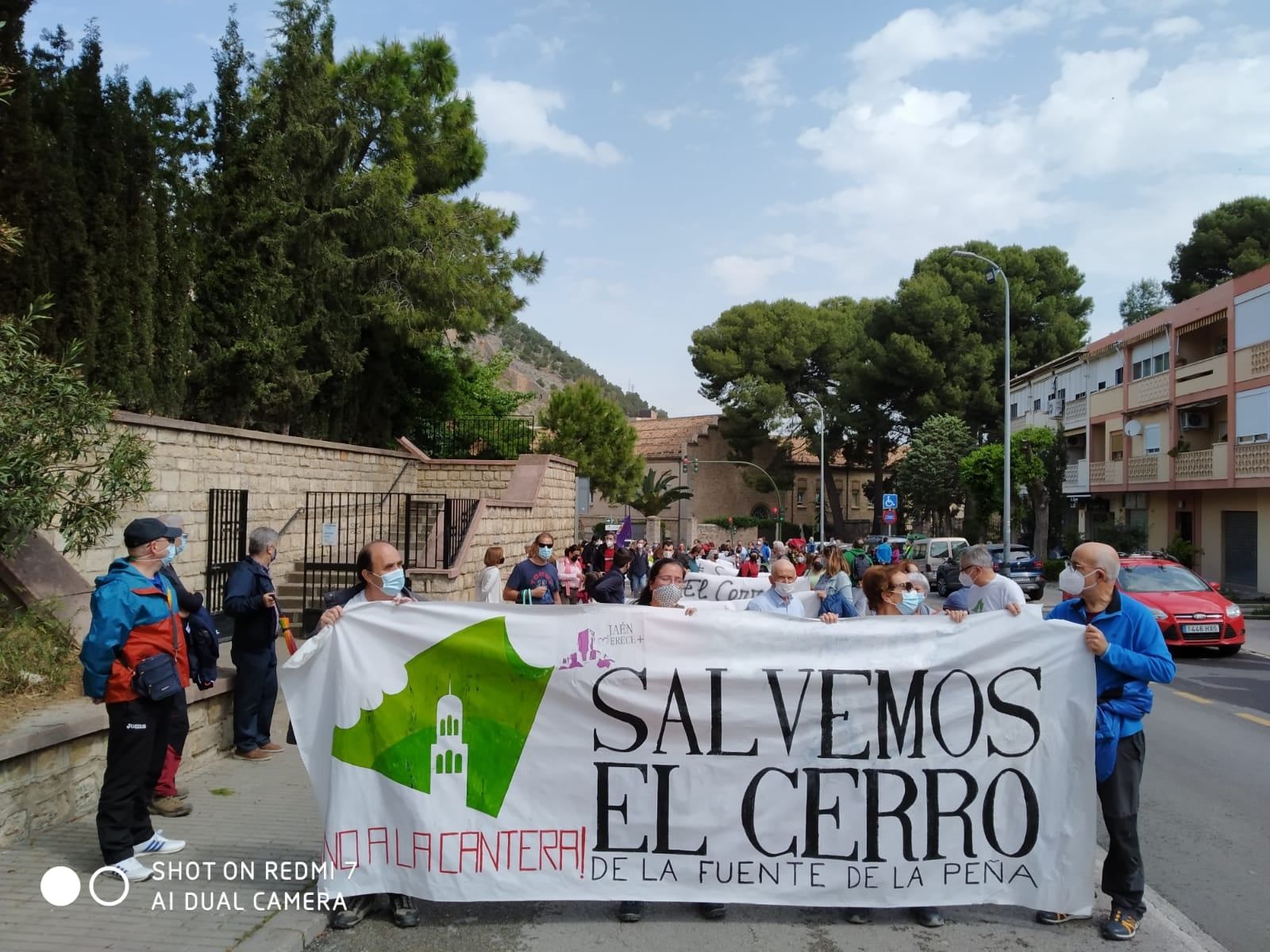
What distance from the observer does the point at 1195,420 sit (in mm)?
34938

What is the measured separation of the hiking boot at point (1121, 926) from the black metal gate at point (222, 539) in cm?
1068

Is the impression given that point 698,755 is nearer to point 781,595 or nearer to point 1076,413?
point 781,595

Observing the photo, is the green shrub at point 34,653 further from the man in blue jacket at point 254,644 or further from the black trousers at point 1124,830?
the black trousers at point 1124,830

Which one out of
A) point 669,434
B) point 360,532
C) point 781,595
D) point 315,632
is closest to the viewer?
point 315,632

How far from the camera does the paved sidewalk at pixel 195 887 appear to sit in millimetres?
4340

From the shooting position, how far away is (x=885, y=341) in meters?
59.0

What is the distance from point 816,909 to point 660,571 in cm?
219

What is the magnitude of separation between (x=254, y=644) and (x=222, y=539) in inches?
248

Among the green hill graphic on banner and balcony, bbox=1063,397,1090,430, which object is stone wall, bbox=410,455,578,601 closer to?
the green hill graphic on banner

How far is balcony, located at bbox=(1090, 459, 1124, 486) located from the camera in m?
38.9

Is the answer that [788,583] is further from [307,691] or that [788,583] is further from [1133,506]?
[1133,506]

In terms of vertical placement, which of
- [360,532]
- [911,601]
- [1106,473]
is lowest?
[911,601]

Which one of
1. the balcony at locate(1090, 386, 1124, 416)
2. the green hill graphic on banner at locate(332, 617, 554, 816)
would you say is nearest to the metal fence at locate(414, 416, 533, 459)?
the green hill graphic on banner at locate(332, 617, 554, 816)

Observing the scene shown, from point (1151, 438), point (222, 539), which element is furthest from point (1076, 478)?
point (222, 539)
